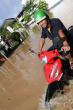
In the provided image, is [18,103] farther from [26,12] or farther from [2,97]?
[26,12]

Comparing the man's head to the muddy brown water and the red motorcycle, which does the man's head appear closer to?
the red motorcycle

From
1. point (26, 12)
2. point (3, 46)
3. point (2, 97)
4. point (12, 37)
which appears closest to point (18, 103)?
point (2, 97)

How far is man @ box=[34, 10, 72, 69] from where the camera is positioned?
21.4 ft

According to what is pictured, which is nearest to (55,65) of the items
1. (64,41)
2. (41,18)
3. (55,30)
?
(64,41)

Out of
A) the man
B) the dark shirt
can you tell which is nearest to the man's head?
the man

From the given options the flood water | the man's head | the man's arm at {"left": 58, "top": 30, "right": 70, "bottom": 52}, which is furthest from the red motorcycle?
the flood water

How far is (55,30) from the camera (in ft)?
22.2

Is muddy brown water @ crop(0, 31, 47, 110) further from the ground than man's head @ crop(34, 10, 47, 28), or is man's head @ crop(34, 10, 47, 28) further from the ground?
man's head @ crop(34, 10, 47, 28)

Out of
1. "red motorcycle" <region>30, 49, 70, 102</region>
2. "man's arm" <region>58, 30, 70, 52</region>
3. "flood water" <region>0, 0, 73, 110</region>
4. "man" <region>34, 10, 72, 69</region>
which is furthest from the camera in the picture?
"flood water" <region>0, 0, 73, 110</region>

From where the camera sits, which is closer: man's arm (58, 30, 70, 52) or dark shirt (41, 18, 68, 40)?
man's arm (58, 30, 70, 52)

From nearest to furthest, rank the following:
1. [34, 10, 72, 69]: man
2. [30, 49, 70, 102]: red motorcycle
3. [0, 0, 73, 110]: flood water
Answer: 1. [34, 10, 72, 69]: man
2. [30, 49, 70, 102]: red motorcycle
3. [0, 0, 73, 110]: flood water

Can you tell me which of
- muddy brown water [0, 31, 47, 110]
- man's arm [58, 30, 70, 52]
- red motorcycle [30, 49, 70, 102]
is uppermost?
man's arm [58, 30, 70, 52]

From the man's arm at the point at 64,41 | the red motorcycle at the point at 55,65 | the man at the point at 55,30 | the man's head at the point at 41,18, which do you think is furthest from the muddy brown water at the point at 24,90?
the man's head at the point at 41,18

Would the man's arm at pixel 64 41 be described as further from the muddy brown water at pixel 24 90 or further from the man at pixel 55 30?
the muddy brown water at pixel 24 90
